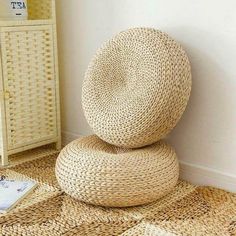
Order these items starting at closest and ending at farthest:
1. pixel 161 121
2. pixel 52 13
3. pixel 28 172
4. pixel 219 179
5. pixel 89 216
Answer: pixel 89 216, pixel 161 121, pixel 219 179, pixel 28 172, pixel 52 13

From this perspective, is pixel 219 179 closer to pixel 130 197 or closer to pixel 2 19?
pixel 130 197

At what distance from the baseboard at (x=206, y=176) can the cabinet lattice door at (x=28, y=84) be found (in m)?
0.70

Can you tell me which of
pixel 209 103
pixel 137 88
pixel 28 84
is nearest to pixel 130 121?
pixel 137 88

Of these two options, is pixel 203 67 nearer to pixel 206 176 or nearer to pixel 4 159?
pixel 206 176

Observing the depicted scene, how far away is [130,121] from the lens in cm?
154

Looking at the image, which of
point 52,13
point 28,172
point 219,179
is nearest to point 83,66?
point 52,13

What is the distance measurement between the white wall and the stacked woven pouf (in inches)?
3.9

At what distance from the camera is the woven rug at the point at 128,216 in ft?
4.39

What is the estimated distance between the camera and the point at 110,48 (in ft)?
5.53

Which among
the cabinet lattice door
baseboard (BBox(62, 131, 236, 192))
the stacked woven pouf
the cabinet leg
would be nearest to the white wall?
baseboard (BBox(62, 131, 236, 192))

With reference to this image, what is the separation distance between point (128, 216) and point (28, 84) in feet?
2.74

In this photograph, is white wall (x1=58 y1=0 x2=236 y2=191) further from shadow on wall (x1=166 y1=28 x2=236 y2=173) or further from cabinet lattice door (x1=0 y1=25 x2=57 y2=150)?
cabinet lattice door (x1=0 y1=25 x2=57 y2=150)

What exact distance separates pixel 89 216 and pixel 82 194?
81mm

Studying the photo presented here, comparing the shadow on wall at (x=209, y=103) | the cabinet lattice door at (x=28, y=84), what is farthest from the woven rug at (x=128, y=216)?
the cabinet lattice door at (x=28, y=84)
